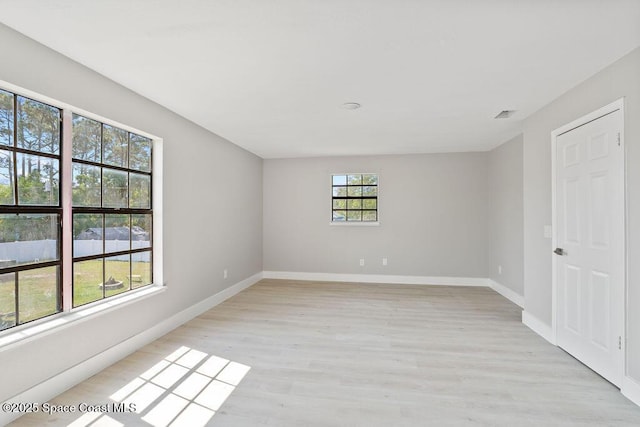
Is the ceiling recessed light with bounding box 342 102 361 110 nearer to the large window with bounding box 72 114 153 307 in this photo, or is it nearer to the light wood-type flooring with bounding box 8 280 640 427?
the large window with bounding box 72 114 153 307

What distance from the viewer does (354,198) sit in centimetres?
590

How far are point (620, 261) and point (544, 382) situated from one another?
3.53ft

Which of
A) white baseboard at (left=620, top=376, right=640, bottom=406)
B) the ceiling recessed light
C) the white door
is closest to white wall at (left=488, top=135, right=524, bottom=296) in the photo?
the white door

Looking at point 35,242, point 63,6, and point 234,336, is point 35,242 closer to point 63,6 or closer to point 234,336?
point 63,6

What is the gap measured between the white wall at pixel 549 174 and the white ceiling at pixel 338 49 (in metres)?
0.13

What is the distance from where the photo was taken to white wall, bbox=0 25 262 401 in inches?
77.9

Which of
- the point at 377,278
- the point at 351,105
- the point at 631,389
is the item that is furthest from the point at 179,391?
the point at 377,278

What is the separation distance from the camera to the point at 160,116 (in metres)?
3.20

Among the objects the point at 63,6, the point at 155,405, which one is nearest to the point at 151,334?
the point at 155,405

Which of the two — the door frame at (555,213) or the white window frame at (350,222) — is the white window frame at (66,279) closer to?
the white window frame at (350,222)

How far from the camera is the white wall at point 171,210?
1979 mm

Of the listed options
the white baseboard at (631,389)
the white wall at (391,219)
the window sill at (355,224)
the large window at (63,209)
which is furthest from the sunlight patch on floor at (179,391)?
the window sill at (355,224)

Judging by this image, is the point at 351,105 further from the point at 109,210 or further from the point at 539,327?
the point at 539,327

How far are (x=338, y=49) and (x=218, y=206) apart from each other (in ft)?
9.88
